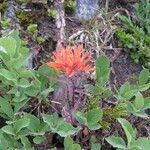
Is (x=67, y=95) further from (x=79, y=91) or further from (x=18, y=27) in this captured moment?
(x=18, y=27)

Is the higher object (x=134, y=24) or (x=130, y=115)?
(x=134, y=24)

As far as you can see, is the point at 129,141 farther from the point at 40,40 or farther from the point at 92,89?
the point at 40,40

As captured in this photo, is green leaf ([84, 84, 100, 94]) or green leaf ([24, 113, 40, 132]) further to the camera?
green leaf ([84, 84, 100, 94])

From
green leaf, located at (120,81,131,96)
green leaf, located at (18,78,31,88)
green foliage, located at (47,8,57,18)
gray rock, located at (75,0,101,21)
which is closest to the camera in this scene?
green leaf, located at (18,78,31,88)

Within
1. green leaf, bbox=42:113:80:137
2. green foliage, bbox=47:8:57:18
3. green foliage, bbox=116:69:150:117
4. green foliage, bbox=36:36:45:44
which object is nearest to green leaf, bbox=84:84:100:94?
green foliage, bbox=116:69:150:117

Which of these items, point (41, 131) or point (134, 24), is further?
point (134, 24)

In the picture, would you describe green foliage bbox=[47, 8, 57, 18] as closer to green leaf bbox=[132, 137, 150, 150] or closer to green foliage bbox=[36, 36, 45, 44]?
green foliage bbox=[36, 36, 45, 44]

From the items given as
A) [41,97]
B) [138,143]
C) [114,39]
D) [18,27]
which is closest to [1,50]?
[41,97]

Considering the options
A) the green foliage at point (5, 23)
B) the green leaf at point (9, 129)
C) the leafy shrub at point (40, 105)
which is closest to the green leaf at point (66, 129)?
the leafy shrub at point (40, 105)
